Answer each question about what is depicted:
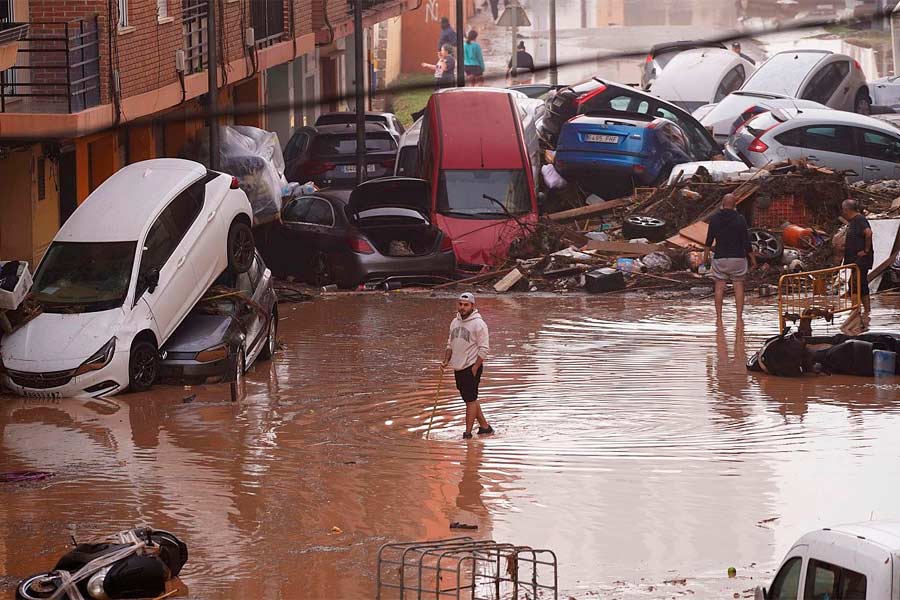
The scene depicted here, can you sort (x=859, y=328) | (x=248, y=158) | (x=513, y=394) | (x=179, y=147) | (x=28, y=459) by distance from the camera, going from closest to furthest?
(x=28, y=459) → (x=513, y=394) → (x=859, y=328) → (x=248, y=158) → (x=179, y=147)

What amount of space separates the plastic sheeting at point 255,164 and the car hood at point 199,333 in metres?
6.33

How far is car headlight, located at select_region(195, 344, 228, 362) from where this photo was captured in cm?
1756

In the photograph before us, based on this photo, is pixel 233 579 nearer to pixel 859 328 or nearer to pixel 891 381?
pixel 891 381

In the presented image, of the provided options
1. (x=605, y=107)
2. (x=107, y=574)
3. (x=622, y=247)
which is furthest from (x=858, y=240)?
(x=605, y=107)

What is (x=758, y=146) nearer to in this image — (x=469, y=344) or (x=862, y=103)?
(x=862, y=103)

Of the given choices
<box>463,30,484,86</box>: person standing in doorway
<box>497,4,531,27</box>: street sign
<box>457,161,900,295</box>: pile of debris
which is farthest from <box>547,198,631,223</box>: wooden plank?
<box>463,30,484,86</box>: person standing in doorway

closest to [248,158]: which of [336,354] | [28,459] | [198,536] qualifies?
[336,354]

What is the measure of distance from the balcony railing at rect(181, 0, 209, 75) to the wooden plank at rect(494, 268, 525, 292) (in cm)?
826

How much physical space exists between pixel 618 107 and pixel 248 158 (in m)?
9.36

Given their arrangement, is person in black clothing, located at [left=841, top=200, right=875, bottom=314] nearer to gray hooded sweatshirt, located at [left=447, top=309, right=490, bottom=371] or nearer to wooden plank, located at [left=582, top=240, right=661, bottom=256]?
wooden plank, located at [left=582, top=240, right=661, bottom=256]

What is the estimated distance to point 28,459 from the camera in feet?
46.4

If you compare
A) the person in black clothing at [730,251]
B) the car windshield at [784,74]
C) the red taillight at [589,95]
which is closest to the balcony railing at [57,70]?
the person in black clothing at [730,251]

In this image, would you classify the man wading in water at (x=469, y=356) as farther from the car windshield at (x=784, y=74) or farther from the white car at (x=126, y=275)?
the car windshield at (x=784, y=74)

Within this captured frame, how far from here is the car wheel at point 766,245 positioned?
24.0 m
